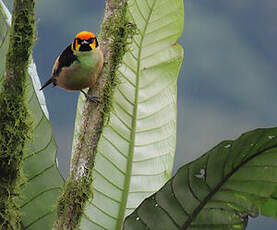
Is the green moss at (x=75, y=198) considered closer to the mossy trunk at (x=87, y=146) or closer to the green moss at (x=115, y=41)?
the mossy trunk at (x=87, y=146)

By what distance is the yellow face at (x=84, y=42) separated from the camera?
140 cm

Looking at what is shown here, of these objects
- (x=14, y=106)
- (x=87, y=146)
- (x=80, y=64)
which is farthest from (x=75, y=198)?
(x=80, y=64)

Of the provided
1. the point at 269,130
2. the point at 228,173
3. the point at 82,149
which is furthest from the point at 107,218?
the point at 269,130

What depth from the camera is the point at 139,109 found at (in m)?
1.60

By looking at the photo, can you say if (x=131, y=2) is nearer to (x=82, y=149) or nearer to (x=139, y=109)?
(x=139, y=109)

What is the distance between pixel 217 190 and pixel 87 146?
351mm

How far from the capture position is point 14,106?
46.7 inches

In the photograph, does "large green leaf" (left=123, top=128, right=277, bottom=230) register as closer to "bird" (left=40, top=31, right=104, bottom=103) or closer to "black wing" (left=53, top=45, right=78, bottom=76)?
"bird" (left=40, top=31, right=104, bottom=103)

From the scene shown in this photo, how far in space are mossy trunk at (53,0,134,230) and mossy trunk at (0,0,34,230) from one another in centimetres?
14

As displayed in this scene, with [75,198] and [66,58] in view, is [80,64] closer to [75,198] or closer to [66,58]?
[66,58]

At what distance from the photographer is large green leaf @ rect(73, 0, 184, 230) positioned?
1.52 m

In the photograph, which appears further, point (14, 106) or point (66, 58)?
point (66, 58)

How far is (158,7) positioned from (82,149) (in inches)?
24.7

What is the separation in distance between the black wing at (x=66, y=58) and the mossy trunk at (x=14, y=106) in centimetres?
26
